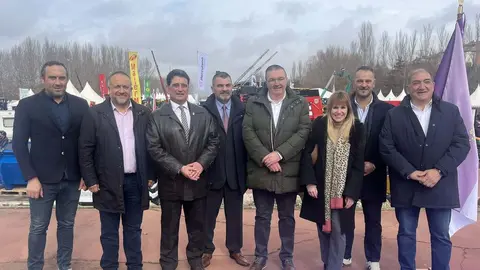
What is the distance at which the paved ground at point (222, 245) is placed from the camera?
152 inches

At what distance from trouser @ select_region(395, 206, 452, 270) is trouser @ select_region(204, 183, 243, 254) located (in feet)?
5.22

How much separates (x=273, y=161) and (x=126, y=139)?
1.37m

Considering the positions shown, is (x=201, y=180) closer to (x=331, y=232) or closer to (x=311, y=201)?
(x=311, y=201)

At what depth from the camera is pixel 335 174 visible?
10.6ft

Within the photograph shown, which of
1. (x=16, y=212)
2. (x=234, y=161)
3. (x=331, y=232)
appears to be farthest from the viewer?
(x=16, y=212)

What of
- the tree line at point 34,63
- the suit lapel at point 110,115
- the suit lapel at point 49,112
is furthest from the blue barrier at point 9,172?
the tree line at point 34,63

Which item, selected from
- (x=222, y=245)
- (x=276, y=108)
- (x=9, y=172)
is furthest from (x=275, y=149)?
(x=9, y=172)

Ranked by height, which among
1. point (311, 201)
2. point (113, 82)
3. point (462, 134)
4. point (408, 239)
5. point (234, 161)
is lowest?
point (408, 239)

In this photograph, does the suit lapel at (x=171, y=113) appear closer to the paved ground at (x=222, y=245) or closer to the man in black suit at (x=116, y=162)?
the man in black suit at (x=116, y=162)

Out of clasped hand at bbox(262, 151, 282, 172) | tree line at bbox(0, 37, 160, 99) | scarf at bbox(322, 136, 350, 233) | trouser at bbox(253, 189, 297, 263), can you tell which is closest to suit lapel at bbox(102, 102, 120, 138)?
clasped hand at bbox(262, 151, 282, 172)

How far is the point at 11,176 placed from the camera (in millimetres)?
6926

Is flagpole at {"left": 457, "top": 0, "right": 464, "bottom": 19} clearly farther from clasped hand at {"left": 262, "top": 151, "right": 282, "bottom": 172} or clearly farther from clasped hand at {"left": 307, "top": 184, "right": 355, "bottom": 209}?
clasped hand at {"left": 262, "top": 151, "right": 282, "bottom": 172}

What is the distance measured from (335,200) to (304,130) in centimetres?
72

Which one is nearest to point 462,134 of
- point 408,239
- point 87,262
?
point 408,239
